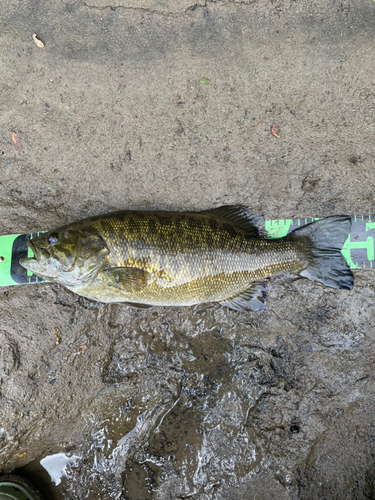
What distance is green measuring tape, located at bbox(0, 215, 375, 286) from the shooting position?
349 centimetres

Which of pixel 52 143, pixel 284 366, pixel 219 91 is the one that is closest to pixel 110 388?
pixel 284 366

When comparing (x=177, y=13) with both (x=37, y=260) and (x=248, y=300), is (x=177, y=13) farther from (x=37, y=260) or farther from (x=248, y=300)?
(x=248, y=300)

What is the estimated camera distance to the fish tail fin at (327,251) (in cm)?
329

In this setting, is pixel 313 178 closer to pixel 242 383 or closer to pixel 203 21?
pixel 203 21

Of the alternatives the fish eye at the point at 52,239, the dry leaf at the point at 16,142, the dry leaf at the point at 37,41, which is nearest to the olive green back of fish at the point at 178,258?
the fish eye at the point at 52,239

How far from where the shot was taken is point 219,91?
356 centimetres

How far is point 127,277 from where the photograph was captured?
9.91ft

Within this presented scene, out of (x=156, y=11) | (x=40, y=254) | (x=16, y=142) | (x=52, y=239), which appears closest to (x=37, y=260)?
(x=40, y=254)

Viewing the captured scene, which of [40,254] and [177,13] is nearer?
[40,254]

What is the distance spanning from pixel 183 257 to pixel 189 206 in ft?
2.45

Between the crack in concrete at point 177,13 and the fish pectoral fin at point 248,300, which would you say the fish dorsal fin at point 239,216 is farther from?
the crack in concrete at point 177,13

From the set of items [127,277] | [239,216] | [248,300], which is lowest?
[248,300]

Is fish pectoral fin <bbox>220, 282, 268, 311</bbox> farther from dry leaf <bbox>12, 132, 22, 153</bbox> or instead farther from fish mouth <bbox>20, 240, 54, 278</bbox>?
Result: dry leaf <bbox>12, 132, 22, 153</bbox>

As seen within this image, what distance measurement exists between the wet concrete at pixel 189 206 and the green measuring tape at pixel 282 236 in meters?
0.11
